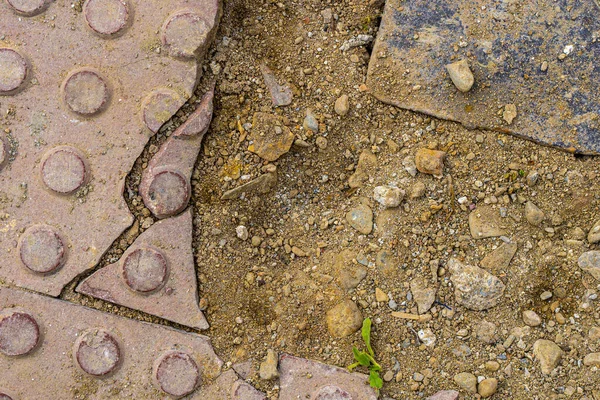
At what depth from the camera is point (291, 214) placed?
2227mm

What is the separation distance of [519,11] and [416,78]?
1.53 feet

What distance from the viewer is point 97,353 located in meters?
2.10

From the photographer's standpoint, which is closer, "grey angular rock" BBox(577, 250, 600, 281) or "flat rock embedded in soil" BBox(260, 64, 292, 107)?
"grey angular rock" BBox(577, 250, 600, 281)

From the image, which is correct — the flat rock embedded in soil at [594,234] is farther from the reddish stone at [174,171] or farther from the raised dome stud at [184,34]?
the raised dome stud at [184,34]

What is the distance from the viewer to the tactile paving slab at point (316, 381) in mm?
2100

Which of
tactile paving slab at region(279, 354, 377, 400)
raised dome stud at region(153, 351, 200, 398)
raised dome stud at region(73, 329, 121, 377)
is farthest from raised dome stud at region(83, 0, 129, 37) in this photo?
tactile paving slab at region(279, 354, 377, 400)

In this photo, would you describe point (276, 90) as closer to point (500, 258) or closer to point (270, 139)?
point (270, 139)

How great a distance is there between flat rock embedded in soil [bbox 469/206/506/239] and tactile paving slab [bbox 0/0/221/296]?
117 centimetres

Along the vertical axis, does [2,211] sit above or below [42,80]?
below

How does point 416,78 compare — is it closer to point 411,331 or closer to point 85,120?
point 411,331

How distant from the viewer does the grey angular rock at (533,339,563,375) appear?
208cm

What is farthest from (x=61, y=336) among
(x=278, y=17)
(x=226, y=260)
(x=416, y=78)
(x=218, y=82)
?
(x=416, y=78)

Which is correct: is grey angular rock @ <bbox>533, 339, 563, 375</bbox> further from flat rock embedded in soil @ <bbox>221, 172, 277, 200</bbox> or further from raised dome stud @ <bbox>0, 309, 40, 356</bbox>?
raised dome stud @ <bbox>0, 309, 40, 356</bbox>

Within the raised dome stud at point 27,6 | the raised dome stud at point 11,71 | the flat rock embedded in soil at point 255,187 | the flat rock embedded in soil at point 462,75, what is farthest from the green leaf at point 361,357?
the raised dome stud at point 27,6
